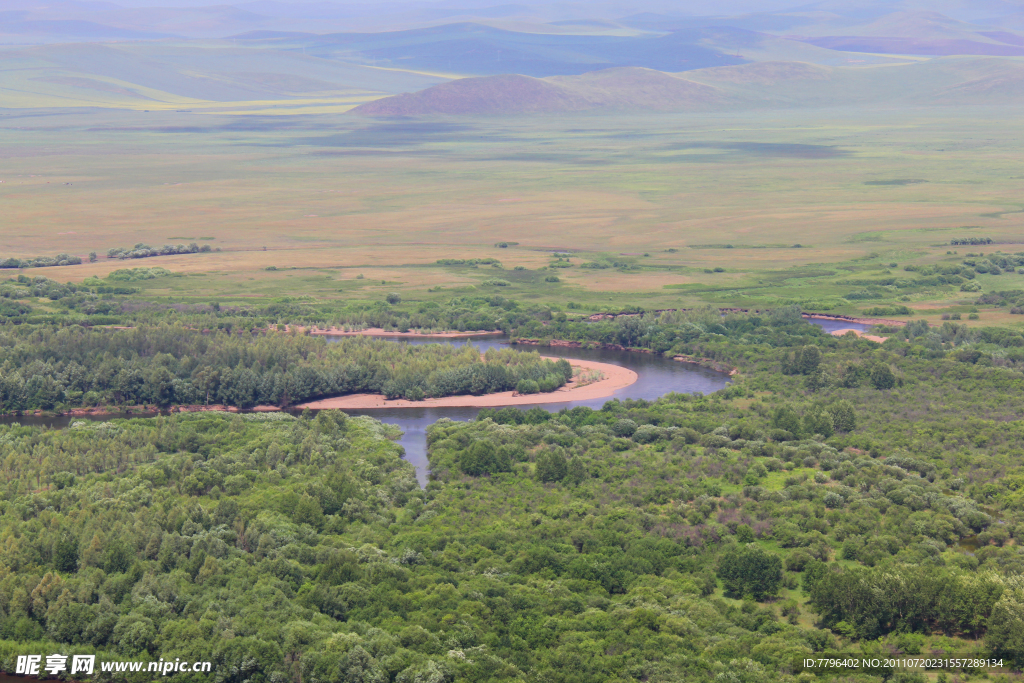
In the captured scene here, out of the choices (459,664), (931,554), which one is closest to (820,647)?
(931,554)

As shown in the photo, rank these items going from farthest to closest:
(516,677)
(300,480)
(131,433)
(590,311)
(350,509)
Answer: (590,311) < (131,433) < (300,480) < (350,509) < (516,677)

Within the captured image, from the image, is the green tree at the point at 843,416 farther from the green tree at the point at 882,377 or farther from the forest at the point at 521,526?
the green tree at the point at 882,377

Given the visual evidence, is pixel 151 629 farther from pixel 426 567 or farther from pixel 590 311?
pixel 590 311

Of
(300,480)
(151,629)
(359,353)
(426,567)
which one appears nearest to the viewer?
(151,629)

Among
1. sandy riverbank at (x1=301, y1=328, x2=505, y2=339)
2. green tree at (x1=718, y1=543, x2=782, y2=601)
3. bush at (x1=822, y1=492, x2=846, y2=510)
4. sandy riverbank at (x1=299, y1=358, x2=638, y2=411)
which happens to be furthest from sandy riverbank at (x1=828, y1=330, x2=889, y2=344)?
green tree at (x1=718, y1=543, x2=782, y2=601)

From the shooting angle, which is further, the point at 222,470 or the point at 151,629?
the point at 222,470

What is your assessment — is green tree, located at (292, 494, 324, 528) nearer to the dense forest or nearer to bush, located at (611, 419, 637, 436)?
bush, located at (611, 419, 637, 436)

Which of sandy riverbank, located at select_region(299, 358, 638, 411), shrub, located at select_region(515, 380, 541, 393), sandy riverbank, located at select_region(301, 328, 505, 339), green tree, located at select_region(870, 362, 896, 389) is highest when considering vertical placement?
green tree, located at select_region(870, 362, 896, 389)

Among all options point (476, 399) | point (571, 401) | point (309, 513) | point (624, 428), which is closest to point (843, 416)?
point (624, 428)
